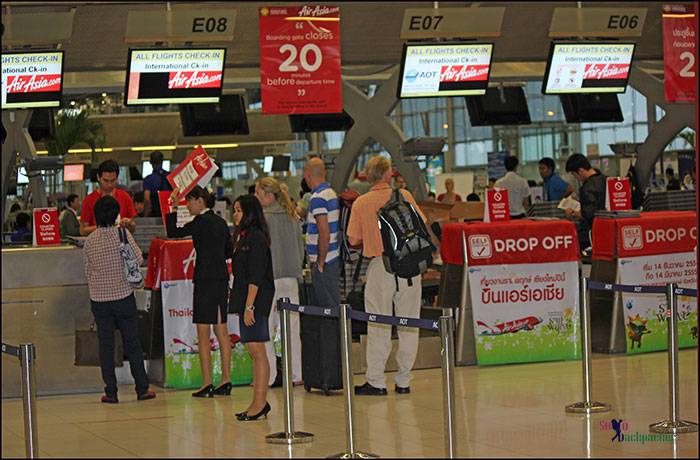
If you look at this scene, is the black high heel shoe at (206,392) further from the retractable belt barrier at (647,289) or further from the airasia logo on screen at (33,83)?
the airasia logo on screen at (33,83)

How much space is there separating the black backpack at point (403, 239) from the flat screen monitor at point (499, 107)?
7.70 m

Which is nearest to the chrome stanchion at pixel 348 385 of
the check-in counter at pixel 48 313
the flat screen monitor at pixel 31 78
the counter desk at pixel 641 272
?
the check-in counter at pixel 48 313

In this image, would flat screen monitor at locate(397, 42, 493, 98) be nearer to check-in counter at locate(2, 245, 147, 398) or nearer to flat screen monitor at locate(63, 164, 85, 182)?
check-in counter at locate(2, 245, 147, 398)

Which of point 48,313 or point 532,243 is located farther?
point 532,243

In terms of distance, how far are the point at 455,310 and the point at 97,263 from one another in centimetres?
299

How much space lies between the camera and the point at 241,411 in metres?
8.05

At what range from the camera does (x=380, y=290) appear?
8430 millimetres

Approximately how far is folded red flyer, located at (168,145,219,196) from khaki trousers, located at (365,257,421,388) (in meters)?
1.34

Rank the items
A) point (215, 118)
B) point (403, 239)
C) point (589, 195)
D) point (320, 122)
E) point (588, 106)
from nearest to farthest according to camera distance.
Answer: point (403, 239), point (589, 195), point (215, 118), point (588, 106), point (320, 122)

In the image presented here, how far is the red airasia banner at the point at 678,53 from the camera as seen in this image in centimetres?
1252

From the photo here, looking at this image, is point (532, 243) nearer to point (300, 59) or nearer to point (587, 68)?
point (300, 59)

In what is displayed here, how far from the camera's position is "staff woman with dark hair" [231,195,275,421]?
7.43 m

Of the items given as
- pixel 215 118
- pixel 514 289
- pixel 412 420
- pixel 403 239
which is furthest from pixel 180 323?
pixel 215 118

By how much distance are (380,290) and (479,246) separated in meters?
1.56
